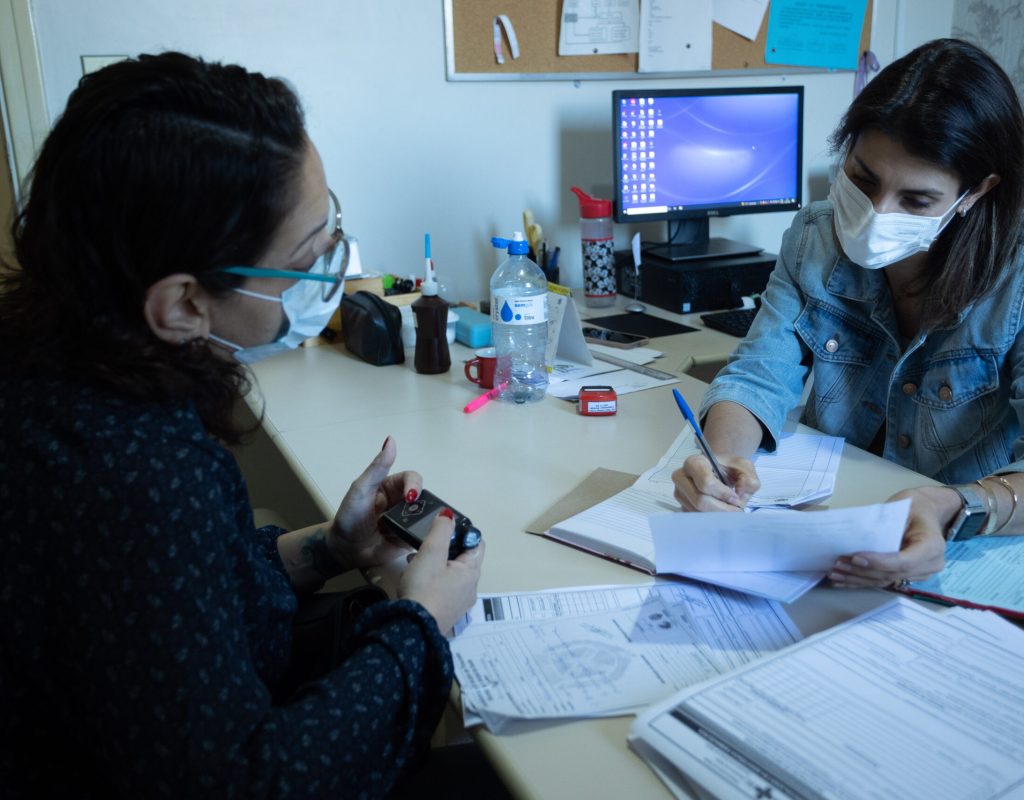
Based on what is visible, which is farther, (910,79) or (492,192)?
(492,192)

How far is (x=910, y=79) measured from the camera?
4.02 ft

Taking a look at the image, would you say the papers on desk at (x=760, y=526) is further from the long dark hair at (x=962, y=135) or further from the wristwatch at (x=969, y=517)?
the long dark hair at (x=962, y=135)

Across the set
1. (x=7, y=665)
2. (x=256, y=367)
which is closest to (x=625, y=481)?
(x=7, y=665)

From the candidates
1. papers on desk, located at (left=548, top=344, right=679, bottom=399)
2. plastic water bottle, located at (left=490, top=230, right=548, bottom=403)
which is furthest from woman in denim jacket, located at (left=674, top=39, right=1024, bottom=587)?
plastic water bottle, located at (left=490, top=230, right=548, bottom=403)

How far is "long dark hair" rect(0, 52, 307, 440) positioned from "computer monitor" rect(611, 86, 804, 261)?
161 cm

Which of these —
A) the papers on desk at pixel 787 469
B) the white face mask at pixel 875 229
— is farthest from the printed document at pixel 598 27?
the papers on desk at pixel 787 469

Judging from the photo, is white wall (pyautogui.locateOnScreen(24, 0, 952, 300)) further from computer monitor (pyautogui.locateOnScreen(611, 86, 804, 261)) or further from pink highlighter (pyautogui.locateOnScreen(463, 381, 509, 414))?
pink highlighter (pyautogui.locateOnScreen(463, 381, 509, 414))

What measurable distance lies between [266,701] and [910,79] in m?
1.13

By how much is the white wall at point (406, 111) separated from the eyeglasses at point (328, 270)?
122 cm

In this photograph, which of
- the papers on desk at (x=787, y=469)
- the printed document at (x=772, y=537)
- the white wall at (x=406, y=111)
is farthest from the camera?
the white wall at (x=406, y=111)

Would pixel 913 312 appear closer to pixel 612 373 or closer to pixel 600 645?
pixel 612 373

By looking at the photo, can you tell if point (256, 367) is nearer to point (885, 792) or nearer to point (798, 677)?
point (798, 677)

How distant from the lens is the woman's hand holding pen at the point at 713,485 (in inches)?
42.4

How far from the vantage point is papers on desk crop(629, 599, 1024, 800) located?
663 millimetres
